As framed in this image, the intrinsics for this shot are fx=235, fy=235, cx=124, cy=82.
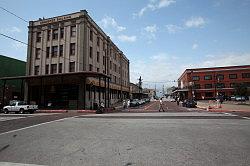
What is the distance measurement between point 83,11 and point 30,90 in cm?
1601

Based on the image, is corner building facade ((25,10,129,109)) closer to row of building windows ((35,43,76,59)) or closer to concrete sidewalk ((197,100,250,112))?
row of building windows ((35,43,76,59))

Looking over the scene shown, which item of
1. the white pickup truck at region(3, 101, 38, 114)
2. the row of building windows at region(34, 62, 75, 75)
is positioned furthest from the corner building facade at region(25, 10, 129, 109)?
the white pickup truck at region(3, 101, 38, 114)

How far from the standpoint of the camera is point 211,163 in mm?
6199

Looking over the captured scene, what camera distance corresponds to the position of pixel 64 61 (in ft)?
127

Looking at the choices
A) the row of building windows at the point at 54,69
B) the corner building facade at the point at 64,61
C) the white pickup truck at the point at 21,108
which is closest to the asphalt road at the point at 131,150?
the white pickup truck at the point at 21,108

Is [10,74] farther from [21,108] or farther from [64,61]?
[21,108]

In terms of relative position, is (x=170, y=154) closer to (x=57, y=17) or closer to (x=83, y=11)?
(x=83, y=11)

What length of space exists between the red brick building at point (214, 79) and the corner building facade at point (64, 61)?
5299 cm

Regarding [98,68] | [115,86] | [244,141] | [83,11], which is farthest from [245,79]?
[244,141]

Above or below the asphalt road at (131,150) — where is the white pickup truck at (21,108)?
above

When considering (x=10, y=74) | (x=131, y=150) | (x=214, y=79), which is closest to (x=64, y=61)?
(x=10, y=74)

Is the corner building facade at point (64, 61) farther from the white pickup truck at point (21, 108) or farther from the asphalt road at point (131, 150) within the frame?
the asphalt road at point (131, 150)

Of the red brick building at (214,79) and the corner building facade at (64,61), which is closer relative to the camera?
the corner building facade at (64,61)

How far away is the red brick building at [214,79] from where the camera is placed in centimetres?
8506
